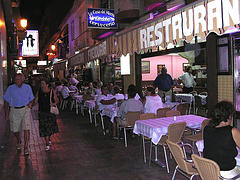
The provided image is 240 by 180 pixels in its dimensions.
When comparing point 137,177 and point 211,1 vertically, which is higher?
point 211,1

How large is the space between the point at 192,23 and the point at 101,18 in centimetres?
782

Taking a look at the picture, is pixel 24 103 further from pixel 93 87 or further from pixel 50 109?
pixel 93 87

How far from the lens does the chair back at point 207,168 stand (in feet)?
10.2

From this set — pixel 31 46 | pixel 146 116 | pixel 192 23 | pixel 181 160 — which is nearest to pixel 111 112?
pixel 146 116

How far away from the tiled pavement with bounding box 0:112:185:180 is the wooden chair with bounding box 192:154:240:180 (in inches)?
74.7

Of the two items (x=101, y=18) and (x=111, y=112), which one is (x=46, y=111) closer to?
(x=111, y=112)

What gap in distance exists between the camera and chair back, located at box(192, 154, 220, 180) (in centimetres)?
309

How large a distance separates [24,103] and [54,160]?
1645mm

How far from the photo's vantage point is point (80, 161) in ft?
20.5

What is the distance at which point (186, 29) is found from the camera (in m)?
5.43

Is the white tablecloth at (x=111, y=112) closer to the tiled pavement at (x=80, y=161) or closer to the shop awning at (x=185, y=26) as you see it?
the tiled pavement at (x=80, y=161)

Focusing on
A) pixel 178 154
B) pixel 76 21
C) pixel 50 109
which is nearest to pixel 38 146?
pixel 50 109

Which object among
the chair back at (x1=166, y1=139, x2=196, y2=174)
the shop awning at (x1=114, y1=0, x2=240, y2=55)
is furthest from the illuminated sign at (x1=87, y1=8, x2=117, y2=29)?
the chair back at (x1=166, y1=139, x2=196, y2=174)

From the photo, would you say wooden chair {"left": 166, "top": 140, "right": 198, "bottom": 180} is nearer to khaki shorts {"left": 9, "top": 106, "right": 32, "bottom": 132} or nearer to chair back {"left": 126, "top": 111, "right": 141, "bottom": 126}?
chair back {"left": 126, "top": 111, "right": 141, "bottom": 126}
